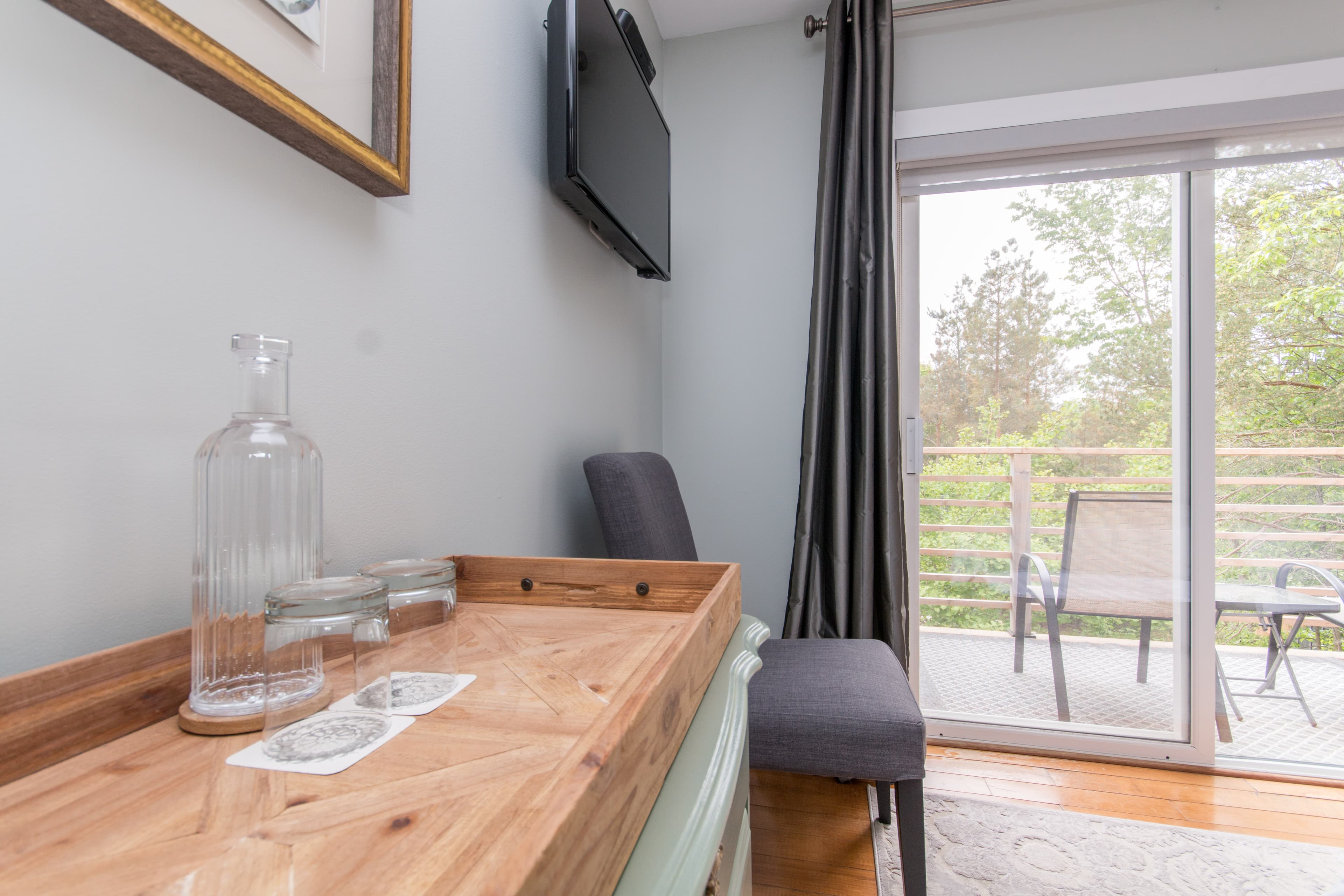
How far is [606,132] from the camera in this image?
1.32 metres

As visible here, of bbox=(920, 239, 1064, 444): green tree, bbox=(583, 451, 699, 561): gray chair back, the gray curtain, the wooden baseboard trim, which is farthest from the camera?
bbox=(920, 239, 1064, 444): green tree

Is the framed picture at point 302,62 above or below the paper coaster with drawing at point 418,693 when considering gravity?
above

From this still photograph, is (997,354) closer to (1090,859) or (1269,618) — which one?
(1269,618)

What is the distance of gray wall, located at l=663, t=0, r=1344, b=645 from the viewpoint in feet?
6.97

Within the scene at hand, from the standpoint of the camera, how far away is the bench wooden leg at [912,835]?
4.00 ft

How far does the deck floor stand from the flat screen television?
5.61ft

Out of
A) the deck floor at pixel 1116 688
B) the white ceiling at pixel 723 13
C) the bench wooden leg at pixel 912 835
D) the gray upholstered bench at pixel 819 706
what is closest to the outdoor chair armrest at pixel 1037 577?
the deck floor at pixel 1116 688

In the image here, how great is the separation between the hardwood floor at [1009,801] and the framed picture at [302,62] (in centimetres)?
162

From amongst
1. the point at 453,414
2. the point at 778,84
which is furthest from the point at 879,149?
the point at 453,414

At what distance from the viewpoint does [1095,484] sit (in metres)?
2.06

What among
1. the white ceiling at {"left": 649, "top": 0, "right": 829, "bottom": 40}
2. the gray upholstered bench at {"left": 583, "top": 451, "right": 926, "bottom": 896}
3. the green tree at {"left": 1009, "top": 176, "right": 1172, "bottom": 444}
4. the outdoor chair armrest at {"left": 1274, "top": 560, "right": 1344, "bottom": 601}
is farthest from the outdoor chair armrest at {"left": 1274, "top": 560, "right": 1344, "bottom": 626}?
the white ceiling at {"left": 649, "top": 0, "right": 829, "bottom": 40}

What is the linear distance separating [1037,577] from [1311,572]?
782 millimetres

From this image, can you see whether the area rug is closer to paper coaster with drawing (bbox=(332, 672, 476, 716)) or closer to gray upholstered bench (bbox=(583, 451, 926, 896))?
gray upholstered bench (bbox=(583, 451, 926, 896))

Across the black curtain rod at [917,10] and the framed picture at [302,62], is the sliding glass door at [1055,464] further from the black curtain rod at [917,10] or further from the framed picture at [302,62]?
the framed picture at [302,62]
